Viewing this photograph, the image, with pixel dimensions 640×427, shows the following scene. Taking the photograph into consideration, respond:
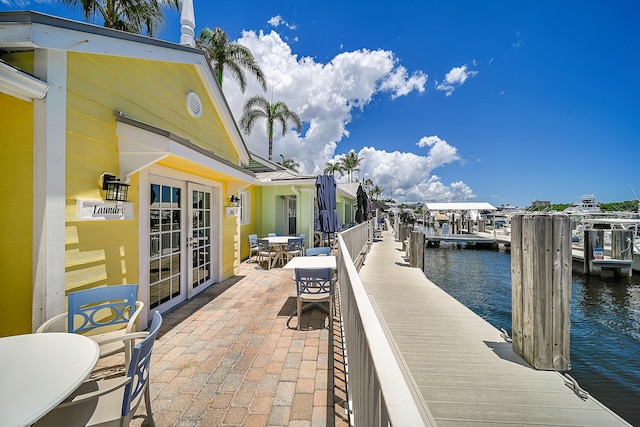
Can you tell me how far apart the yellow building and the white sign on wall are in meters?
0.01

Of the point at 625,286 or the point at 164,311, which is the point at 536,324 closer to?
the point at 164,311

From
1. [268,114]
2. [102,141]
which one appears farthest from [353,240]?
[268,114]

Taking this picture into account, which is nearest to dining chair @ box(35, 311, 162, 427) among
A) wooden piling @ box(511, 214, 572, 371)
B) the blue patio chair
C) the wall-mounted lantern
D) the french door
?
the wall-mounted lantern

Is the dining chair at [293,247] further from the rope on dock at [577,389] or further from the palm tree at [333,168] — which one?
the palm tree at [333,168]

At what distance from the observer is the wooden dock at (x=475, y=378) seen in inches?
93.1

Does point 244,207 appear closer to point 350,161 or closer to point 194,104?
point 194,104

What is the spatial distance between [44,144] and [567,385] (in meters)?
6.18

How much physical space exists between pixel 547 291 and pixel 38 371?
4.70 metres

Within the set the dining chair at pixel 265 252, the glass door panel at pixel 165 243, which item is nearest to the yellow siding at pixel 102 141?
the glass door panel at pixel 165 243

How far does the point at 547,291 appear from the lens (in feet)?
9.96

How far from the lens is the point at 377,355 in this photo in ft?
3.47

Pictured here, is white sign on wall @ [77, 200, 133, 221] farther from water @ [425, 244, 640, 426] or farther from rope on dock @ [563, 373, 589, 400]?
water @ [425, 244, 640, 426]

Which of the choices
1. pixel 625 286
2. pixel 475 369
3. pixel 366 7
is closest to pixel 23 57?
pixel 475 369

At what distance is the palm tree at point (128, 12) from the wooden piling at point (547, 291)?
56.8ft
